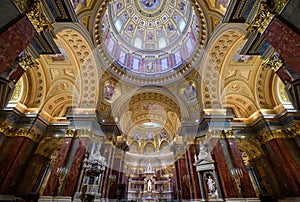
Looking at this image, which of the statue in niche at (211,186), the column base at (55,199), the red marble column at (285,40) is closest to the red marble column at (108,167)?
the column base at (55,199)

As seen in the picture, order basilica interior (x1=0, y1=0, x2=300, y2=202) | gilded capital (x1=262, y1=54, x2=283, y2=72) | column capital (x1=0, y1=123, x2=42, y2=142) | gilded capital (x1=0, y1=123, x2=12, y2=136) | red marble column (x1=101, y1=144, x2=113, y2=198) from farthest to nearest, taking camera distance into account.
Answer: red marble column (x1=101, y1=144, x2=113, y2=198)
column capital (x1=0, y1=123, x2=42, y2=142)
gilded capital (x1=0, y1=123, x2=12, y2=136)
basilica interior (x1=0, y1=0, x2=300, y2=202)
gilded capital (x1=262, y1=54, x2=283, y2=72)

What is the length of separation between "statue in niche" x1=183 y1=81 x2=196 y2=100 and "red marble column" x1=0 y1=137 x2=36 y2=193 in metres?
13.5

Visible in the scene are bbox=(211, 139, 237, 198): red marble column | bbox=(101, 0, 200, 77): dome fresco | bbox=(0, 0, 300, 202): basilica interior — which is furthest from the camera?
bbox=(101, 0, 200, 77): dome fresco

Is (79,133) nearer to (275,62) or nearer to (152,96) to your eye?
(152,96)

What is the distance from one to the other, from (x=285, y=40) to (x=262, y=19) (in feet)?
4.02

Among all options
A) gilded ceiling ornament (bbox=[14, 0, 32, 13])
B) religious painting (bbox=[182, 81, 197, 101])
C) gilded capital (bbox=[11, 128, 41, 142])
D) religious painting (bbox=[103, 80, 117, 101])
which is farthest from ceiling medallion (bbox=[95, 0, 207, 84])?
gilded ceiling ornament (bbox=[14, 0, 32, 13])

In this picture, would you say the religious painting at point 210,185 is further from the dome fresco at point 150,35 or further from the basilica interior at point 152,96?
the dome fresco at point 150,35

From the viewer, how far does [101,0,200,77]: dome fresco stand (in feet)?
53.9

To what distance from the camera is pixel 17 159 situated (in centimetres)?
1041

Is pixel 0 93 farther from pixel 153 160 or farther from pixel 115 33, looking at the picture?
pixel 153 160

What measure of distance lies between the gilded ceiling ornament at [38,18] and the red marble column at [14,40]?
182 millimetres

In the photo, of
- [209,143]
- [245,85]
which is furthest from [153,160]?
[245,85]

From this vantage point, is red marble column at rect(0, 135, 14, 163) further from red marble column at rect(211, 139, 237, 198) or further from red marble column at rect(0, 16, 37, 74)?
red marble column at rect(211, 139, 237, 198)

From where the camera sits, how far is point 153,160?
2619 cm
